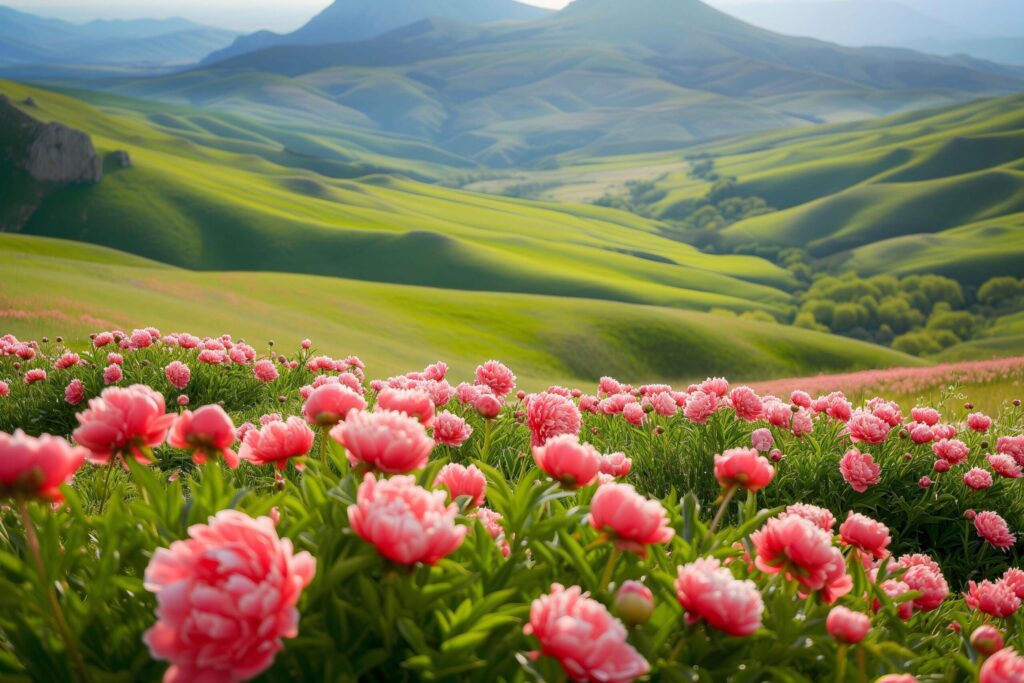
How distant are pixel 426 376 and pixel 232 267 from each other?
71.4 metres

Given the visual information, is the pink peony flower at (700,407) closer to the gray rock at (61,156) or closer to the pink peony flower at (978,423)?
the pink peony flower at (978,423)

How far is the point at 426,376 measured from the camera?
20.2 feet

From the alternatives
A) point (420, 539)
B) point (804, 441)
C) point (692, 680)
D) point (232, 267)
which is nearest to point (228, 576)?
point (420, 539)

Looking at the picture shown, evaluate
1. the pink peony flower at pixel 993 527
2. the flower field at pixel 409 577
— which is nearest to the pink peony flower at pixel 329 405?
the flower field at pixel 409 577

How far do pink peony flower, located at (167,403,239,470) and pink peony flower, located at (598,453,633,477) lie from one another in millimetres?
1963

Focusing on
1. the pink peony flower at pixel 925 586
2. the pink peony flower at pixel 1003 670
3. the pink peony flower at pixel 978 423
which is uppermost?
the pink peony flower at pixel 1003 670

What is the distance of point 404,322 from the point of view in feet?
127

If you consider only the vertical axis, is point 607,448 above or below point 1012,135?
below

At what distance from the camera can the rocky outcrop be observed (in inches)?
3027

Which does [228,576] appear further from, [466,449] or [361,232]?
[361,232]

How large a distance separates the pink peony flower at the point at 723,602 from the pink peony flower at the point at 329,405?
155 centimetres

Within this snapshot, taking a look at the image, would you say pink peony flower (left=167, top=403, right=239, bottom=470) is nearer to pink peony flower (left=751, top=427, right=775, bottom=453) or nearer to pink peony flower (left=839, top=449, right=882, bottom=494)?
pink peony flower (left=751, top=427, right=775, bottom=453)

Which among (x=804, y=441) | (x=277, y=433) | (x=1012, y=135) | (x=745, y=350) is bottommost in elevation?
(x=745, y=350)

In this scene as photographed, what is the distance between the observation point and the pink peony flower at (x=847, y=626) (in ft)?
6.89
